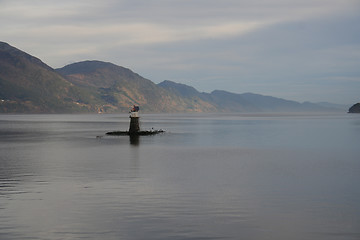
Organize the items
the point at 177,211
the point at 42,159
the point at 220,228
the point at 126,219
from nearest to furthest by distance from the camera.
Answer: the point at 220,228, the point at 126,219, the point at 177,211, the point at 42,159

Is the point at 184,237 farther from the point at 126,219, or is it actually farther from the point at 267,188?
the point at 267,188

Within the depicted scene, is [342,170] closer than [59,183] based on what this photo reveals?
No

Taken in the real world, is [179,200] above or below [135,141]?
above

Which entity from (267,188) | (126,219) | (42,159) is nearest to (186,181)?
(267,188)

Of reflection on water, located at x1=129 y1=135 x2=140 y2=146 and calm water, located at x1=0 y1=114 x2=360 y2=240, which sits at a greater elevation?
calm water, located at x1=0 y1=114 x2=360 y2=240

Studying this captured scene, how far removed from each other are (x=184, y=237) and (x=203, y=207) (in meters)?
6.66

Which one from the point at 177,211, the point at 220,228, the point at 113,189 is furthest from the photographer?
the point at 113,189

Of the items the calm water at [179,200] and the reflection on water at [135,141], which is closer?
the calm water at [179,200]

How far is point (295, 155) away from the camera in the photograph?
66125 millimetres

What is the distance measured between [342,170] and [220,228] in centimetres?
2936

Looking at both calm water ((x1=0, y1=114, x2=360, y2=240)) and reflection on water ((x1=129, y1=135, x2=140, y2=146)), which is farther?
reflection on water ((x1=129, y1=135, x2=140, y2=146))

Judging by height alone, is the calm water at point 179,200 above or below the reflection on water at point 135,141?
above

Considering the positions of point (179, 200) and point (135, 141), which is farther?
point (135, 141)

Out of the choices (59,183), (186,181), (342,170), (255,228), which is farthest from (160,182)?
(342,170)
